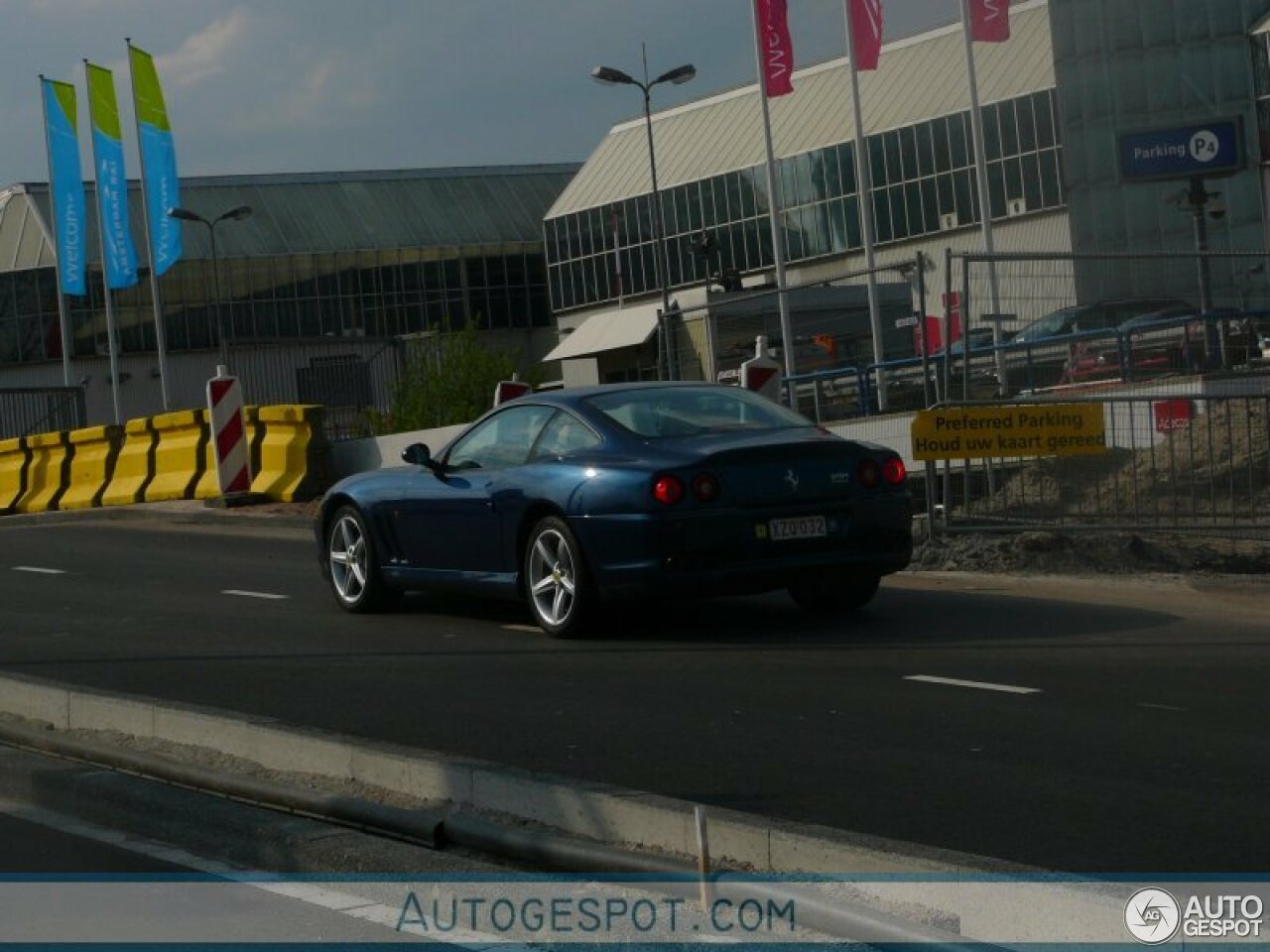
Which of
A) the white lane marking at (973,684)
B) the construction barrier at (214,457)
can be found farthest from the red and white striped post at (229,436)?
the white lane marking at (973,684)

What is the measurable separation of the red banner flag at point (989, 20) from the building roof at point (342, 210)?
48.0 metres

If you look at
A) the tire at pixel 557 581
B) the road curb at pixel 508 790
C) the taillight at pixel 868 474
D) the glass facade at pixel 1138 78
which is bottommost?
the road curb at pixel 508 790

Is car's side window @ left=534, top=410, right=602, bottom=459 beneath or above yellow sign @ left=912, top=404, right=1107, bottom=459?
above

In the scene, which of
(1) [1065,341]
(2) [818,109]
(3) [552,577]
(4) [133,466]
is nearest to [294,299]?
(2) [818,109]

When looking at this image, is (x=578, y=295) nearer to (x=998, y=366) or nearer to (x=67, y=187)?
(x=67, y=187)

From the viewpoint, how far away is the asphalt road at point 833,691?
6113 mm

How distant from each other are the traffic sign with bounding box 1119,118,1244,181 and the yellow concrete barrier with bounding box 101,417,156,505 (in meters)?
28.4

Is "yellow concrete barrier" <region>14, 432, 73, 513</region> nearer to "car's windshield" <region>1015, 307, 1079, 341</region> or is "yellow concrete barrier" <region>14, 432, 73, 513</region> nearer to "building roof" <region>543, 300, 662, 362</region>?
"car's windshield" <region>1015, 307, 1079, 341</region>

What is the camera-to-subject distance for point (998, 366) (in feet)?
46.0

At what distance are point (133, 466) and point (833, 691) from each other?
18177 millimetres

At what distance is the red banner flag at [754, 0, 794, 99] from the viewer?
132ft

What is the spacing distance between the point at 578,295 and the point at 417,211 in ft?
28.1

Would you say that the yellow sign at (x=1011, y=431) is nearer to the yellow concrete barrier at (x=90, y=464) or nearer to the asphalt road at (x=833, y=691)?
the asphalt road at (x=833, y=691)

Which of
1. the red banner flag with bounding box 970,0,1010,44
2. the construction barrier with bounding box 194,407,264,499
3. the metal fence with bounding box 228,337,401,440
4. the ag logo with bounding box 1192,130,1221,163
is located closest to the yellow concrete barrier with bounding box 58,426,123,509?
the metal fence with bounding box 228,337,401,440
